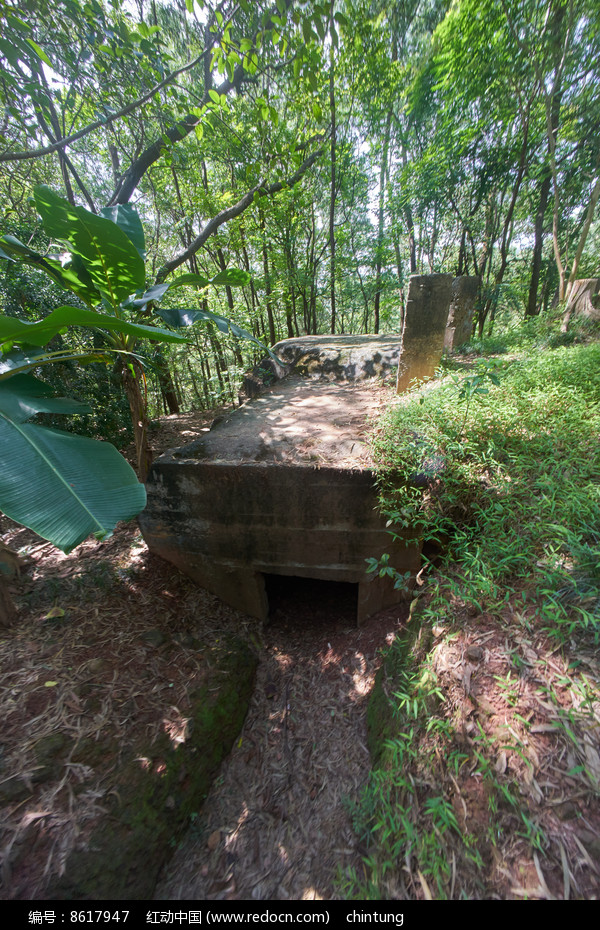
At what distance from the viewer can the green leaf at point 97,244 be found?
7.05 feet

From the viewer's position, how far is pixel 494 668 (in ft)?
5.16

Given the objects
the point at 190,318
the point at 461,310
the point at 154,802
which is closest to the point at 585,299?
the point at 461,310

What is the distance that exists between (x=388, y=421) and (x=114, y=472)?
6.86ft

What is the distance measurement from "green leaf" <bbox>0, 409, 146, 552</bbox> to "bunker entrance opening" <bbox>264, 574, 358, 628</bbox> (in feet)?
7.64

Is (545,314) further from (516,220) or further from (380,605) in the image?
(516,220)

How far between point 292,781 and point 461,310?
749 centimetres

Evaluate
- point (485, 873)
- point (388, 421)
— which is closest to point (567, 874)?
point (485, 873)

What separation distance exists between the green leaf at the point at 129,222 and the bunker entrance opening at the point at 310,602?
132 inches

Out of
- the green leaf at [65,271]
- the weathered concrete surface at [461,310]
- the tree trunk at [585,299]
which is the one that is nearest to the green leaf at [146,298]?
the green leaf at [65,271]

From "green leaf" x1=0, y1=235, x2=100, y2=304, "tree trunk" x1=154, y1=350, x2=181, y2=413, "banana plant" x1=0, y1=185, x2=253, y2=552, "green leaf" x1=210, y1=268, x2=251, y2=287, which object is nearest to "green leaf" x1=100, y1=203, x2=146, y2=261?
"banana plant" x1=0, y1=185, x2=253, y2=552

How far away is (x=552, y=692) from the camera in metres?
1.37

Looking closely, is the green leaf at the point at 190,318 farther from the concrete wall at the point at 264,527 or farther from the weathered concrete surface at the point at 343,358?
the weathered concrete surface at the point at 343,358

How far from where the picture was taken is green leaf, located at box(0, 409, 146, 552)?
1.45m

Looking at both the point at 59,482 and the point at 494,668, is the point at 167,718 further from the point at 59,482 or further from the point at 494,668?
the point at 494,668
